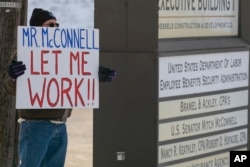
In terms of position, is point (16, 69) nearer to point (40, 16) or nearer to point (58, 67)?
point (58, 67)

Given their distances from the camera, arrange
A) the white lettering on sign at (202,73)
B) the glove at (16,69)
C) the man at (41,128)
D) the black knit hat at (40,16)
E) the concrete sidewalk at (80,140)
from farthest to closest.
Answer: the concrete sidewalk at (80,140), the white lettering on sign at (202,73), the black knit hat at (40,16), the man at (41,128), the glove at (16,69)

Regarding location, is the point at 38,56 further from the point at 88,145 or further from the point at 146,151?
the point at 88,145

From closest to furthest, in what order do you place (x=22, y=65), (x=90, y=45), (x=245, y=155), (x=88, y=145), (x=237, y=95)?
(x=22, y=65) → (x=90, y=45) → (x=245, y=155) → (x=237, y=95) → (x=88, y=145)

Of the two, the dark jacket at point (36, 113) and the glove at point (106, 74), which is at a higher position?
the glove at point (106, 74)

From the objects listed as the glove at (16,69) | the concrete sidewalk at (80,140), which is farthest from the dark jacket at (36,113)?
the concrete sidewalk at (80,140)

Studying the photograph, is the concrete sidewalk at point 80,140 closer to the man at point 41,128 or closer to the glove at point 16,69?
the man at point 41,128

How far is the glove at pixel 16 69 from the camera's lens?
5430mm

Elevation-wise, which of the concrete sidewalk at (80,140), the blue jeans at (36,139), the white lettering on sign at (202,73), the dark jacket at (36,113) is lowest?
the concrete sidewalk at (80,140)

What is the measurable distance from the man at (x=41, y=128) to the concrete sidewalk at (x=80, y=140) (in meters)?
3.59

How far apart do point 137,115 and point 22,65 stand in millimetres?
1102

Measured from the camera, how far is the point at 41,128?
562 centimetres

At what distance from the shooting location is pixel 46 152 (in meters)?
5.83

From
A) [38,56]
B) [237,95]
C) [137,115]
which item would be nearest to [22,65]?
[38,56]

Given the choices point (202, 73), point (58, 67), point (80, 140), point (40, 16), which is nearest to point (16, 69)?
point (58, 67)
